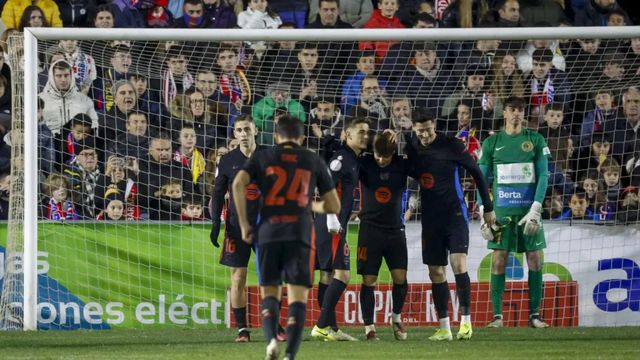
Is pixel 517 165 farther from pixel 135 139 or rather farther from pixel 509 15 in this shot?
pixel 135 139

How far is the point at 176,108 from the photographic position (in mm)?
14859

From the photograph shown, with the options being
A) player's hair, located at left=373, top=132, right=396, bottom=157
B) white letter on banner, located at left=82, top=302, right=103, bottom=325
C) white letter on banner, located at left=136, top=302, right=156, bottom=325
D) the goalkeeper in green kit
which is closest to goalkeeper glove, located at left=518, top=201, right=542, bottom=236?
the goalkeeper in green kit

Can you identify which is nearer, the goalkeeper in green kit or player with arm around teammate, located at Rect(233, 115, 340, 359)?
player with arm around teammate, located at Rect(233, 115, 340, 359)

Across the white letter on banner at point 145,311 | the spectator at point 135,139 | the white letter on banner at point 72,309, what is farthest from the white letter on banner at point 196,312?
the spectator at point 135,139

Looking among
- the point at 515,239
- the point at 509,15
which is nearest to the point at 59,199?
the point at 515,239

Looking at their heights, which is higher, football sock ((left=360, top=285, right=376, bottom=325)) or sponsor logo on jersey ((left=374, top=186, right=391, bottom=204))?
sponsor logo on jersey ((left=374, top=186, right=391, bottom=204))

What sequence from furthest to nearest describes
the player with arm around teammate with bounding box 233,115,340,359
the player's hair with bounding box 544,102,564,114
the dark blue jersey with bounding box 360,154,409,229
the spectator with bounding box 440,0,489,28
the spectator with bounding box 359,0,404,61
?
the spectator with bounding box 440,0,489,28, the spectator with bounding box 359,0,404,61, the player's hair with bounding box 544,102,564,114, the dark blue jersey with bounding box 360,154,409,229, the player with arm around teammate with bounding box 233,115,340,359

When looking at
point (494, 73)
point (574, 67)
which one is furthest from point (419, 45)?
point (574, 67)

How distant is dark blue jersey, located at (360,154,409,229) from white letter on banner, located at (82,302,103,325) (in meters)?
3.36

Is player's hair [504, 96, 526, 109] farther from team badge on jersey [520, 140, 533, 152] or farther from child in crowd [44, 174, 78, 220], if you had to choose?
child in crowd [44, 174, 78, 220]

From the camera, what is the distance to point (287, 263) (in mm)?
9547

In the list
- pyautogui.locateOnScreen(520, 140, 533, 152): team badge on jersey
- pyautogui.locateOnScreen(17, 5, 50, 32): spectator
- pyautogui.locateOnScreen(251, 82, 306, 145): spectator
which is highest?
pyautogui.locateOnScreen(17, 5, 50, 32): spectator

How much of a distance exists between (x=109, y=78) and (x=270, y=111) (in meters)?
1.82

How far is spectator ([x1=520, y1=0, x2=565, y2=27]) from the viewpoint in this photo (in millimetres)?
17344
